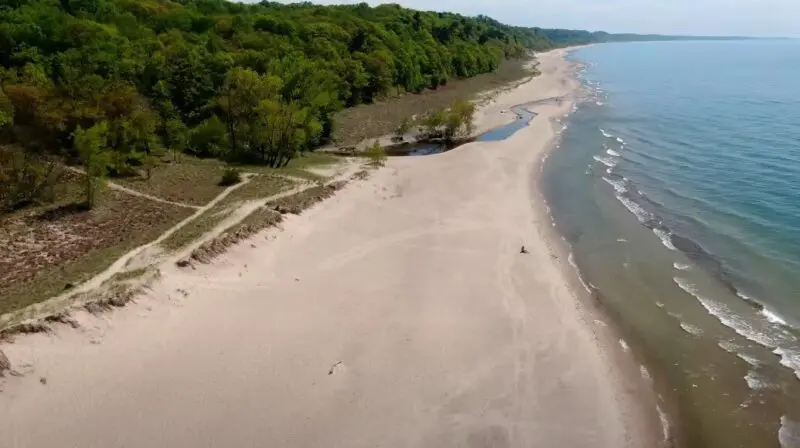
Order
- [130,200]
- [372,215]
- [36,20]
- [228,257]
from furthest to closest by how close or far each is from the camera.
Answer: [36,20] → [372,215] → [130,200] → [228,257]

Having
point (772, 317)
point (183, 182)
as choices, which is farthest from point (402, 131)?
point (772, 317)

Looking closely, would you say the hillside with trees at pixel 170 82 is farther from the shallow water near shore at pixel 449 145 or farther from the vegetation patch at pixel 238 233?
the vegetation patch at pixel 238 233

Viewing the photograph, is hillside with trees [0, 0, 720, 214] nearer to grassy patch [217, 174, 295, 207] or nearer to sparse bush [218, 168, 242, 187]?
sparse bush [218, 168, 242, 187]

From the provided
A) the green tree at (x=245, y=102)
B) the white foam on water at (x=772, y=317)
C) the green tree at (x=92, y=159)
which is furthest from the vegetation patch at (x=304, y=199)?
the white foam on water at (x=772, y=317)

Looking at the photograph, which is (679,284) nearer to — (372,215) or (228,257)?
(372,215)

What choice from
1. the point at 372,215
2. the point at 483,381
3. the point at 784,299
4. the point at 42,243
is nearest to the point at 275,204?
the point at 372,215

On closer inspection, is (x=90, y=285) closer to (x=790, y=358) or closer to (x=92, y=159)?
(x=92, y=159)
